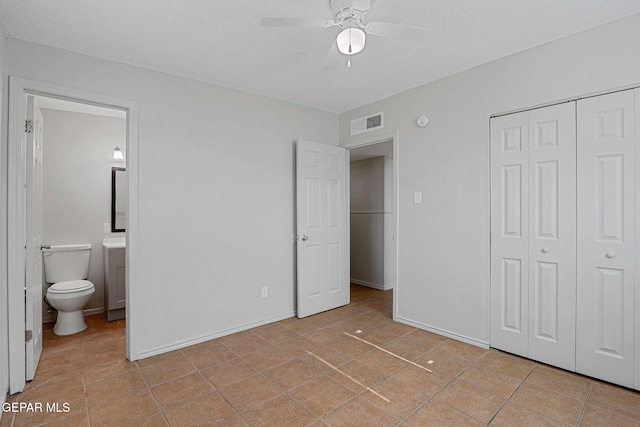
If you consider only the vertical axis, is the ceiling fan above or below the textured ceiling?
below

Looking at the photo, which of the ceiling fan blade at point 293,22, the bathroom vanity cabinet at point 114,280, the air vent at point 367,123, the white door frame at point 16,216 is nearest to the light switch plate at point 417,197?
the air vent at point 367,123

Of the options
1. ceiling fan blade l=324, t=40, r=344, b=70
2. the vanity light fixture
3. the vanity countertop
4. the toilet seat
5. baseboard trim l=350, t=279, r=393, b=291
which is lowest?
baseboard trim l=350, t=279, r=393, b=291

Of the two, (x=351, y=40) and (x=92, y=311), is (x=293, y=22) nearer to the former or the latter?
(x=351, y=40)

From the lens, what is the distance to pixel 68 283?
3285 millimetres

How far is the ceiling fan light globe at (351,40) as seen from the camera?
173 cm

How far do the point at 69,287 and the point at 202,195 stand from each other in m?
1.66

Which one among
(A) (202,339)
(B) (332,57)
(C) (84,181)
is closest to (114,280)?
(C) (84,181)

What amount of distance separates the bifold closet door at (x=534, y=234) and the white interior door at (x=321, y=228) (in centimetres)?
175

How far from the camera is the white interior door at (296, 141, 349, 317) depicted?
11.7ft

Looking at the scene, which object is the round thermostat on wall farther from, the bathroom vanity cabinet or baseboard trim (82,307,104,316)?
baseboard trim (82,307,104,316)

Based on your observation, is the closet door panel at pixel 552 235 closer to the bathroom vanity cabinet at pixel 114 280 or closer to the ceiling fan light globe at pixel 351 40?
the ceiling fan light globe at pixel 351 40

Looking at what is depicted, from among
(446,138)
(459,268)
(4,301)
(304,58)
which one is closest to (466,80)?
(446,138)

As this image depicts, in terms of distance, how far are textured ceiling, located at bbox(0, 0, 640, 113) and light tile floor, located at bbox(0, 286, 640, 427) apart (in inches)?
96.0

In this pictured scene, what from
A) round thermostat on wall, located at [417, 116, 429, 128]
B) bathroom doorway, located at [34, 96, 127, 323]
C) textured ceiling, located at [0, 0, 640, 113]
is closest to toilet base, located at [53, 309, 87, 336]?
bathroom doorway, located at [34, 96, 127, 323]
